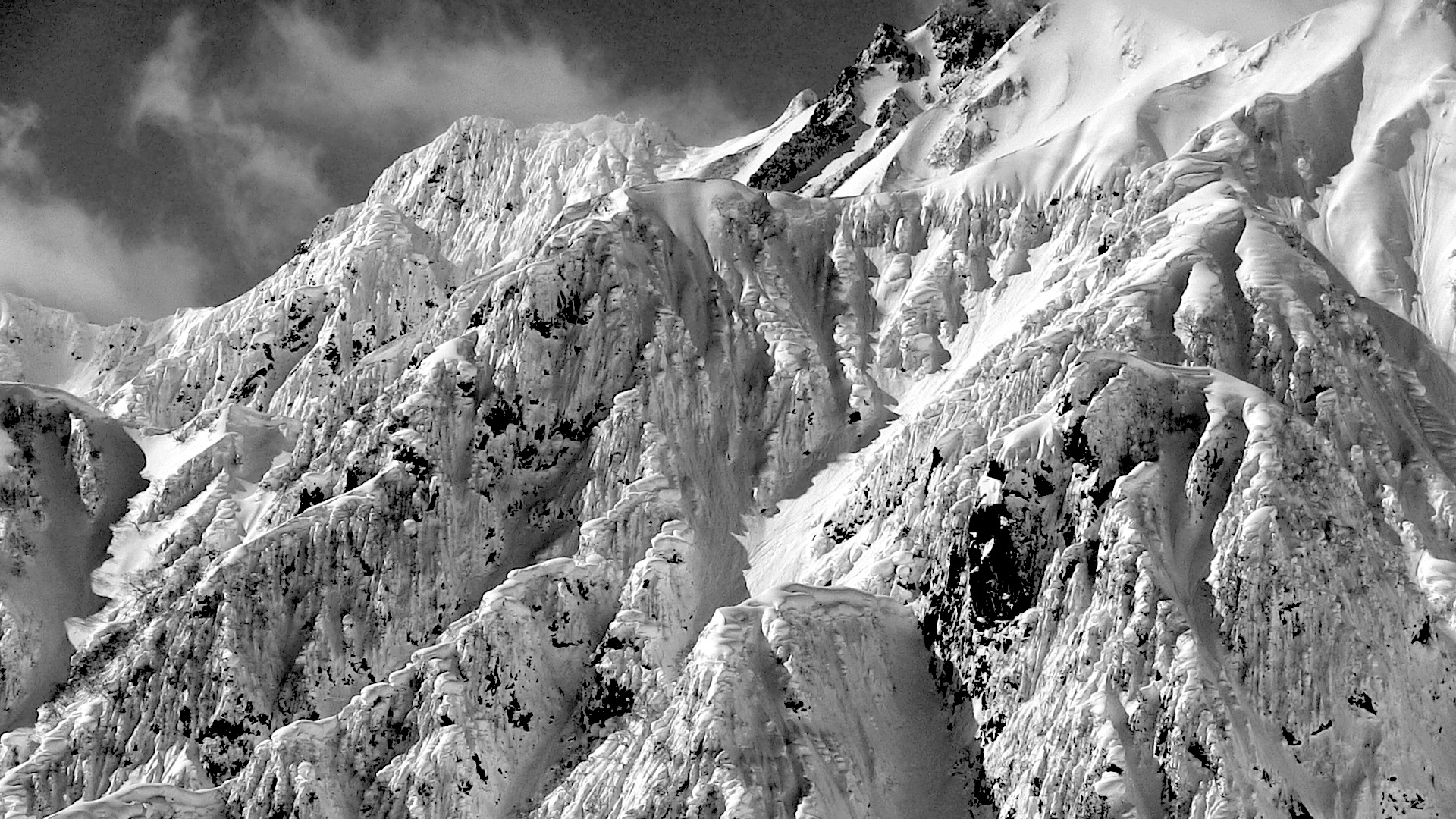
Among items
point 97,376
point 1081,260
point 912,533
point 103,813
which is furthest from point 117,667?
point 97,376

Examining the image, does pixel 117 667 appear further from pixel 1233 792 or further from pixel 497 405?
pixel 1233 792

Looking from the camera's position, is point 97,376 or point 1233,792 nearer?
point 1233,792

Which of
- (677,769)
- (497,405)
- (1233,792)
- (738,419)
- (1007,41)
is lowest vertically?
(1233,792)

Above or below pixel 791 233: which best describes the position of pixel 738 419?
Result: below

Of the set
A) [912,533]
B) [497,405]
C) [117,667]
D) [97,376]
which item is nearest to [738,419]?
[497,405]

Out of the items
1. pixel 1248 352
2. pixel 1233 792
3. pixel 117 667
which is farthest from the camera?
pixel 117 667

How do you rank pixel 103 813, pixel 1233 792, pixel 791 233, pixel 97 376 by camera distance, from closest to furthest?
pixel 1233 792 < pixel 103 813 < pixel 791 233 < pixel 97 376
